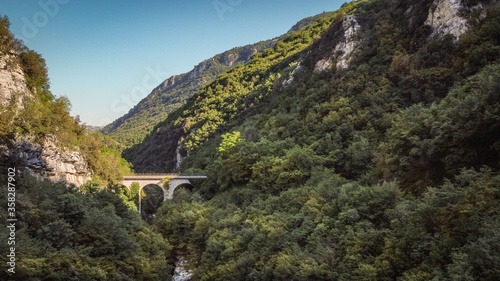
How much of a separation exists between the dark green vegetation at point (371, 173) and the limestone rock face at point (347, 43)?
42.0 inches

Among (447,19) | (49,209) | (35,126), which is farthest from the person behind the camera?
(447,19)

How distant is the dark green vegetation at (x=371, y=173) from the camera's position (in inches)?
512

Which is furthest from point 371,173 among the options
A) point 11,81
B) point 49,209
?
point 11,81

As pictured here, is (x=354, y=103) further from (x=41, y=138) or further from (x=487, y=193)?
(x=41, y=138)

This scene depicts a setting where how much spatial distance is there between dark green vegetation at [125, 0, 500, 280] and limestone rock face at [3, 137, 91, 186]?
1082 centimetres

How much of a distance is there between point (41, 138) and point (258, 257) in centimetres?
2490

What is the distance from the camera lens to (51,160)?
32.0m

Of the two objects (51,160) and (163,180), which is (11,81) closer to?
(51,160)

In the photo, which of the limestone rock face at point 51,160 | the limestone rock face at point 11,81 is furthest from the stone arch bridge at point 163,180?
the limestone rock face at point 11,81

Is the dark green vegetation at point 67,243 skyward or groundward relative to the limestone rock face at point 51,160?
groundward

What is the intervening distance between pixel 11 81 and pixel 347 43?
136ft

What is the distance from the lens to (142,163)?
285ft

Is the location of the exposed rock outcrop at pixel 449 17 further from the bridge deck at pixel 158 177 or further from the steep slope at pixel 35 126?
the steep slope at pixel 35 126

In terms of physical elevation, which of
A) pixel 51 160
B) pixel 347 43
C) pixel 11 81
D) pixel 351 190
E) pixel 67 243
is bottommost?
pixel 351 190
